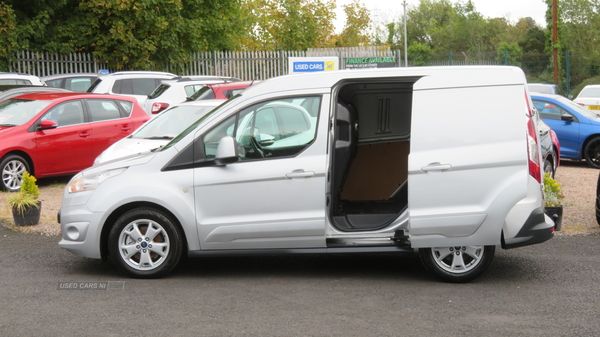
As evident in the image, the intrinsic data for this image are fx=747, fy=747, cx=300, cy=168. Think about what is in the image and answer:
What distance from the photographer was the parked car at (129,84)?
19078 millimetres

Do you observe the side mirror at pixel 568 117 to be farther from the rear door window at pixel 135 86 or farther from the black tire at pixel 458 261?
the rear door window at pixel 135 86

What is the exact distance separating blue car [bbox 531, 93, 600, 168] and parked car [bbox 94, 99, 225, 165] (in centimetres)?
789

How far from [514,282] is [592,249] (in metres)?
1.93

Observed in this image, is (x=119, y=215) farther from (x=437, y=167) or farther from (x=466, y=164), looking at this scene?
(x=466, y=164)

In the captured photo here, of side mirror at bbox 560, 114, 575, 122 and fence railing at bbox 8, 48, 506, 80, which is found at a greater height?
fence railing at bbox 8, 48, 506, 80

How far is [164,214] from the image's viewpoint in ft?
22.0

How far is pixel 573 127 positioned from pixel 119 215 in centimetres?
1211

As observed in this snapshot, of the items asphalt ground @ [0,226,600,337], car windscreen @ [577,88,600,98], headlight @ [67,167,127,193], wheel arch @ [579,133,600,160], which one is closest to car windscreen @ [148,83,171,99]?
wheel arch @ [579,133,600,160]

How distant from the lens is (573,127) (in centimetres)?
1619

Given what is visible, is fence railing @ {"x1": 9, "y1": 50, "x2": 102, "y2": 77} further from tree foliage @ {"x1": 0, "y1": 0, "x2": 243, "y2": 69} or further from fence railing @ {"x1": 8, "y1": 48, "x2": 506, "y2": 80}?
tree foliage @ {"x1": 0, "y1": 0, "x2": 243, "y2": 69}

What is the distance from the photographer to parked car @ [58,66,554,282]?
6398mm

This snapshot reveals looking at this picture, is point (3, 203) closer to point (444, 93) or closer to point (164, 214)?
point (164, 214)

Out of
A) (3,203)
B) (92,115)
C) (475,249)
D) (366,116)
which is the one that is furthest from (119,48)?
(475,249)

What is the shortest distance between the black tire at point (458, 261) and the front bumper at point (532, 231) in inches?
8.4
